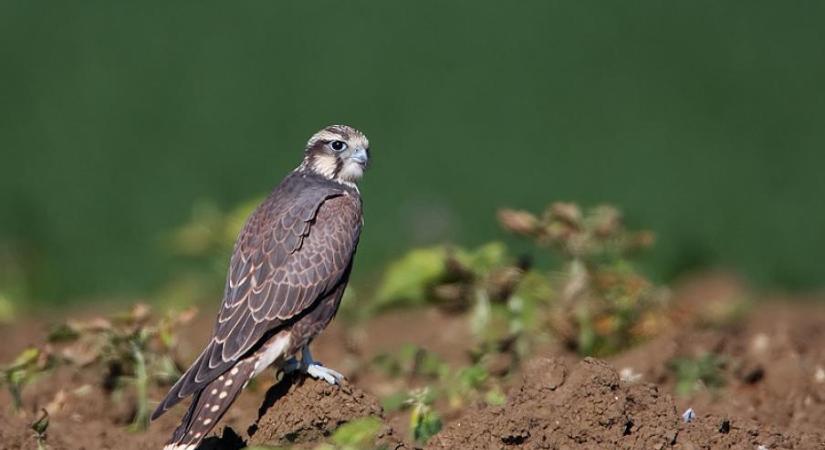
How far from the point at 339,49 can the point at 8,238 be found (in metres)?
3.86

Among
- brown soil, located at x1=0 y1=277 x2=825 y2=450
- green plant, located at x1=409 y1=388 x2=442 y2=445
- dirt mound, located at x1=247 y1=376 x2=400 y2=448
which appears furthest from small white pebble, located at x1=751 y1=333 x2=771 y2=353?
dirt mound, located at x1=247 y1=376 x2=400 y2=448

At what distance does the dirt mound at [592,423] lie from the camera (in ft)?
18.9

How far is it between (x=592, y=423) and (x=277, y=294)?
1.62m

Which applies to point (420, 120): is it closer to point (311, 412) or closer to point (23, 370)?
point (23, 370)

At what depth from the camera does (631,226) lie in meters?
11.5

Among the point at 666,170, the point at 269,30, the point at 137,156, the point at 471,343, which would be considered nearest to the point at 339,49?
the point at 269,30

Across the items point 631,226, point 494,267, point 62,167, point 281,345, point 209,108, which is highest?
point 209,108

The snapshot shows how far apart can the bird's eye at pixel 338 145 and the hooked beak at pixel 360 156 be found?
71 millimetres

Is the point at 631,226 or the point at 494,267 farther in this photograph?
the point at 631,226

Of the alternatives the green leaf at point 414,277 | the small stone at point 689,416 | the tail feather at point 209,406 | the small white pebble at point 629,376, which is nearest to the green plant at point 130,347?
the tail feather at point 209,406

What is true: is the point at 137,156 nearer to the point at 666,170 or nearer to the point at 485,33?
the point at 485,33

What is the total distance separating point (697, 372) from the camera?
7.38 metres

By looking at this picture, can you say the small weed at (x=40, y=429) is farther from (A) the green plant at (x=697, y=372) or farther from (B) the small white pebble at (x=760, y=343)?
(B) the small white pebble at (x=760, y=343)

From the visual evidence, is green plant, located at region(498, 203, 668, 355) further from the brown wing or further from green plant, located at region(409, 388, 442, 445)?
green plant, located at region(409, 388, 442, 445)
